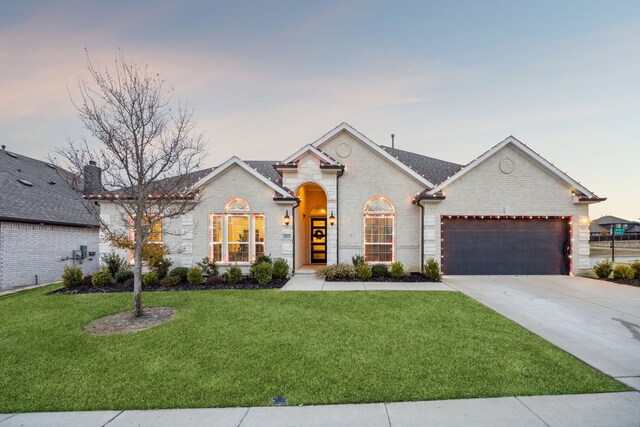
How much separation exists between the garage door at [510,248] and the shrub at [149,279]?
42.4 ft

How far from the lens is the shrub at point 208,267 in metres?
12.2

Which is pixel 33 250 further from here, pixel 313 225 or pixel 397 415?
pixel 397 415

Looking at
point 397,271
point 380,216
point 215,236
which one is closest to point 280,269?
point 215,236

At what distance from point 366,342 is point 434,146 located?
2787 centimetres

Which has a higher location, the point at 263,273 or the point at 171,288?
the point at 263,273

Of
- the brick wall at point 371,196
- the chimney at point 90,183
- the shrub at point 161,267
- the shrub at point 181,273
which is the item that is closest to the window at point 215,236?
the shrub at point 181,273

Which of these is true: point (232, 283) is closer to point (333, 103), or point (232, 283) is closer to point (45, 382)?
point (45, 382)

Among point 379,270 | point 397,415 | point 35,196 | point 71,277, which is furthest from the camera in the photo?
point 35,196

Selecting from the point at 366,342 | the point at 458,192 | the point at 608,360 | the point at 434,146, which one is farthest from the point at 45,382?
the point at 434,146

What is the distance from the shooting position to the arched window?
13.5 metres

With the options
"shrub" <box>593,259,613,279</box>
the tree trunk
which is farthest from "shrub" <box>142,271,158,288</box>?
"shrub" <box>593,259,613,279</box>

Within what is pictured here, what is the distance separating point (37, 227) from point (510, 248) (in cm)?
2395

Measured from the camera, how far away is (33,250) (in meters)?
13.9

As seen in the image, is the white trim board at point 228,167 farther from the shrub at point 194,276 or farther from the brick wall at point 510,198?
the brick wall at point 510,198
